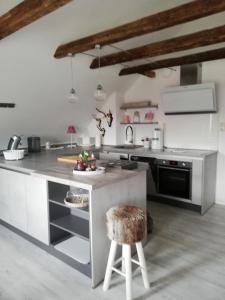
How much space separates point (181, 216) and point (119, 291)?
1.82 metres

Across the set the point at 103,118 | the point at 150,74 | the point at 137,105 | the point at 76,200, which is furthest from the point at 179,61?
the point at 76,200

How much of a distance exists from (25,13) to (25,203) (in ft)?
6.05

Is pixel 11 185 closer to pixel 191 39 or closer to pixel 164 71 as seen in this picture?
pixel 191 39

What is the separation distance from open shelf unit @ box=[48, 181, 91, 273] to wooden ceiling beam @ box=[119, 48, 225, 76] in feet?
7.86

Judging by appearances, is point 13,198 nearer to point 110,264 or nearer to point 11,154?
point 11,154

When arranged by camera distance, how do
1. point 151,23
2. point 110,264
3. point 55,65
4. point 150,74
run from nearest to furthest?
point 110,264, point 151,23, point 55,65, point 150,74

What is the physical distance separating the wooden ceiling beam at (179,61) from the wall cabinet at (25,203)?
8.38 ft

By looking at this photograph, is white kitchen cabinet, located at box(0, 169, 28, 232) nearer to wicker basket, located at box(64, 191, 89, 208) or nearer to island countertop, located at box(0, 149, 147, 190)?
island countertop, located at box(0, 149, 147, 190)

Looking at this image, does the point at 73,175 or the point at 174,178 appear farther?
the point at 174,178

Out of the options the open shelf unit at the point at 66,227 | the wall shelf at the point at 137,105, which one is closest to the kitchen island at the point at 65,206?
the open shelf unit at the point at 66,227

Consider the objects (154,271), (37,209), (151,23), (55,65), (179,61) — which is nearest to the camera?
(154,271)

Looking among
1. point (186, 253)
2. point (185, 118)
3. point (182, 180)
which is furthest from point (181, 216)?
point (185, 118)

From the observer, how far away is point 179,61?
360 cm

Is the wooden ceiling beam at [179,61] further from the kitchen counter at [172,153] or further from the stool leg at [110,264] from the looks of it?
the stool leg at [110,264]
